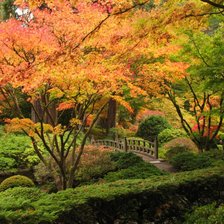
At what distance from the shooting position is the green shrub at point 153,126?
22.5m

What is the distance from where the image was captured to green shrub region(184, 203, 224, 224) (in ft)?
18.5

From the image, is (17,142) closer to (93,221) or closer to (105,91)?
Answer: (105,91)

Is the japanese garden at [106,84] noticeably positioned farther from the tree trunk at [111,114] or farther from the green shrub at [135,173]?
the tree trunk at [111,114]

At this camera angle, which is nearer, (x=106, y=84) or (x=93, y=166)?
(x=106, y=84)

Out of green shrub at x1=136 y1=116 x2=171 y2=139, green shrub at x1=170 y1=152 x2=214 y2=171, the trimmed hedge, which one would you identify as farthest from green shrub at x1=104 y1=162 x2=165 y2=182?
green shrub at x1=136 y1=116 x2=171 y2=139

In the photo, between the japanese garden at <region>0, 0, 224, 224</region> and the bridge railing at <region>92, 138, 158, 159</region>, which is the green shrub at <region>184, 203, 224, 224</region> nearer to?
the japanese garden at <region>0, 0, 224, 224</region>

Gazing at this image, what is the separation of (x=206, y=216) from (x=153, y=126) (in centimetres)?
1681

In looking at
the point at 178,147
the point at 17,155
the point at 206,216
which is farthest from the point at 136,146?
the point at 206,216

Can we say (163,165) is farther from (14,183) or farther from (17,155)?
(17,155)

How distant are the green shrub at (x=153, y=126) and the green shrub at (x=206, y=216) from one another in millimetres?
16127

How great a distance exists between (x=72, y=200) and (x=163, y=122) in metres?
18.2

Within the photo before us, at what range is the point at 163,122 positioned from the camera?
22781 mm

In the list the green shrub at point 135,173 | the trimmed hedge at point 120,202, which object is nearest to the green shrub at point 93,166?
the green shrub at point 135,173

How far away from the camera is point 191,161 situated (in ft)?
42.4
